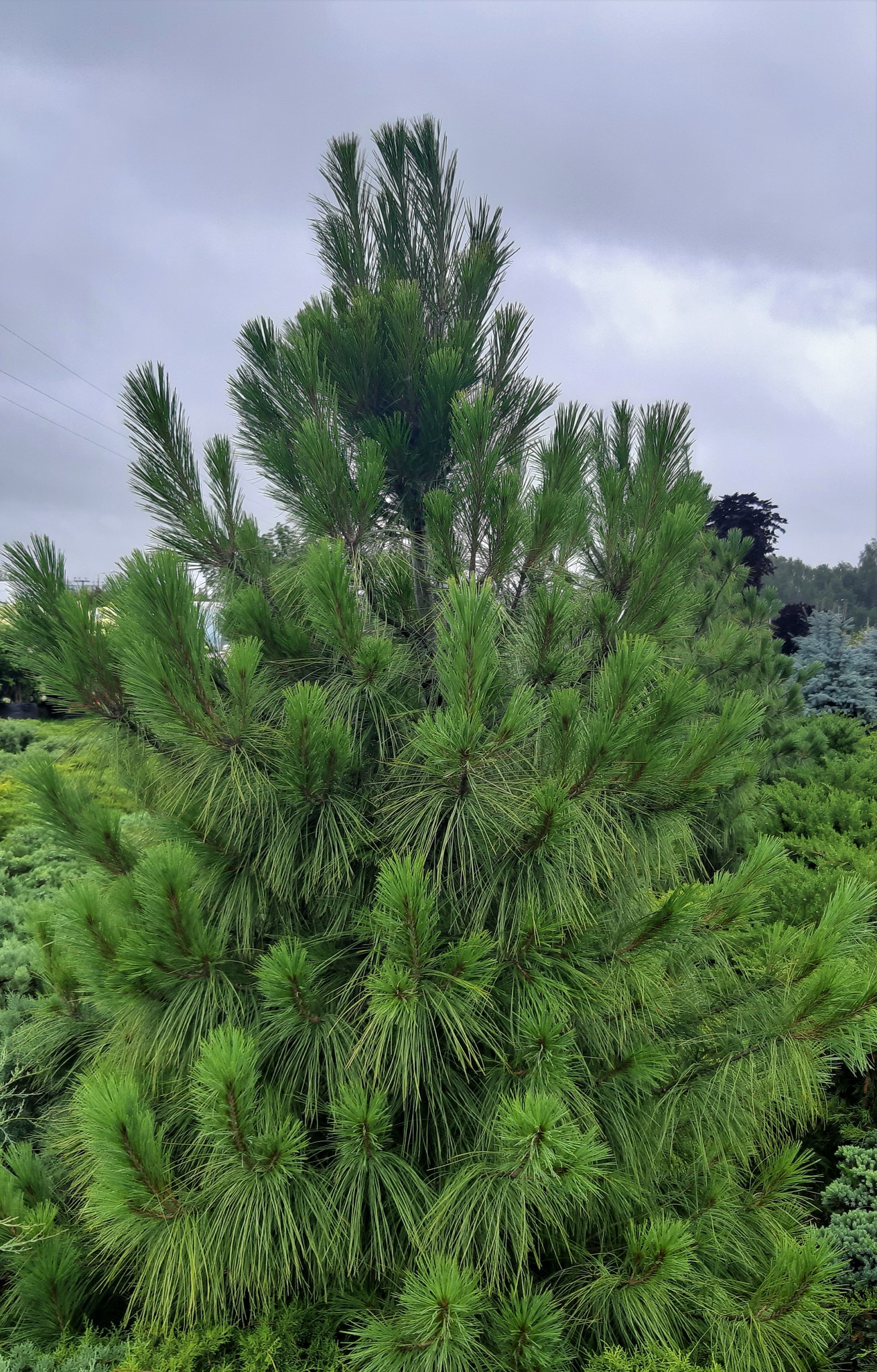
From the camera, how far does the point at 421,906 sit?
6.52ft

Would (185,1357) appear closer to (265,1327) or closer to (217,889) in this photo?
(265,1327)

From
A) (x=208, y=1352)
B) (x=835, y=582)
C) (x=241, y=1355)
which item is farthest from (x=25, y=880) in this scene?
Answer: (x=835, y=582)

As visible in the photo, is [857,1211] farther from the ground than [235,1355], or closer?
farther from the ground

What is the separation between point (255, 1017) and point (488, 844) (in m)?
1.05

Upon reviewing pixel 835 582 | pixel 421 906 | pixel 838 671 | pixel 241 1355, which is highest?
pixel 835 582

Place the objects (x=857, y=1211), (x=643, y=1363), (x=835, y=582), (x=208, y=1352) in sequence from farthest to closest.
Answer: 1. (x=835, y=582)
2. (x=857, y=1211)
3. (x=208, y=1352)
4. (x=643, y=1363)

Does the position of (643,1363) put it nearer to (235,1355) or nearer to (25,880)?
(235,1355)

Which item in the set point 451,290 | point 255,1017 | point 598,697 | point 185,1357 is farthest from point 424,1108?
point 451,290

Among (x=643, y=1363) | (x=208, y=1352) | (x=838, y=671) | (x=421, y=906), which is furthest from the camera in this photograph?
(x=838, y=671)

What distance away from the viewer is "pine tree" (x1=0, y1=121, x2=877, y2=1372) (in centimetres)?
212

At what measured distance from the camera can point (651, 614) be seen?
9.11 ft

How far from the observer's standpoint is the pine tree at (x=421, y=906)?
2123 millimetres

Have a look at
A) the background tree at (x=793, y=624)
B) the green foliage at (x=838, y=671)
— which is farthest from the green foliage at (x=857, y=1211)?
the background tree at (x=793, y=624)

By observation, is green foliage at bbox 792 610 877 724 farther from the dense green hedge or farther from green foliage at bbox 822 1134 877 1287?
the dense green hedge
